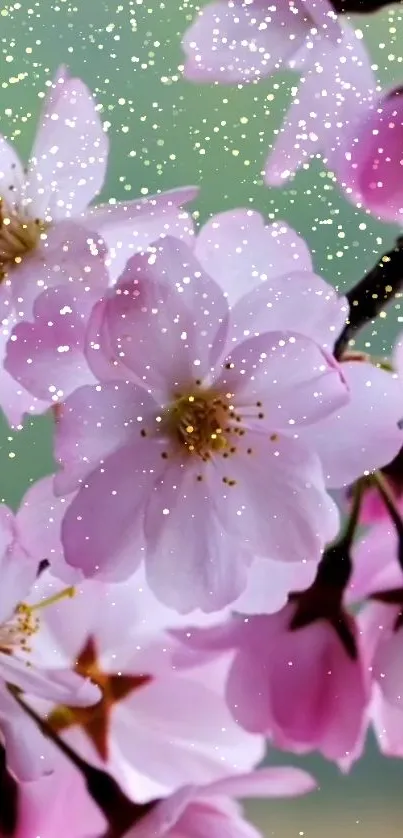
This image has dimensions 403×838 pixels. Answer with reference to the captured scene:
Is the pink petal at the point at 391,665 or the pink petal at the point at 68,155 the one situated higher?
the pink petal at the point at 68,155

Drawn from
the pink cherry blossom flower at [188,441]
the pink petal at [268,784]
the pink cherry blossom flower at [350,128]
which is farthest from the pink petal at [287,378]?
the pink petal at [268,784]

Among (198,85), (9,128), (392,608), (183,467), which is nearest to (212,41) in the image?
(198,85)

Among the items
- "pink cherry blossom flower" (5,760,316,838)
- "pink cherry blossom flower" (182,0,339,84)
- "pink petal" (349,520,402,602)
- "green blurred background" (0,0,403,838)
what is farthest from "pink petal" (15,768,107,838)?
"pink cherry blossom flower" (182,0,339,84)

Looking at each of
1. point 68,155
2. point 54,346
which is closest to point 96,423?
point 54,346


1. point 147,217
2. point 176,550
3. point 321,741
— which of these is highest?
point 147,217

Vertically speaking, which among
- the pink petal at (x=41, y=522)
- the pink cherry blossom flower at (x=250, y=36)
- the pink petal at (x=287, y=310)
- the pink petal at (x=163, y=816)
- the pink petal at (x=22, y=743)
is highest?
the pink cherry blossom flower at (x=250, y=36)

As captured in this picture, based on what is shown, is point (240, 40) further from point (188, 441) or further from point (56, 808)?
point (56, 808)

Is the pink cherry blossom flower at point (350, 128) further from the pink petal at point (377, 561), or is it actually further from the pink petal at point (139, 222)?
the pink petal at point (377, 561)

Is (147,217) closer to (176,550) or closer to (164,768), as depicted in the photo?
(176,550)
